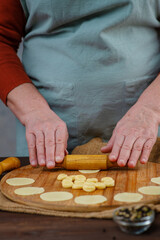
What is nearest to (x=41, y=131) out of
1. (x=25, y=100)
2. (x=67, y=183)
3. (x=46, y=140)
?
(x=46, y=140)

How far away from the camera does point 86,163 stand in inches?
57.6

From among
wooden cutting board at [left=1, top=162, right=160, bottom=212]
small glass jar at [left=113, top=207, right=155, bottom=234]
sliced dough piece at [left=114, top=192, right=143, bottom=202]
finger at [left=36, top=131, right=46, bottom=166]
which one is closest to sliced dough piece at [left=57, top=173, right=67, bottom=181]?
wooden cutting board at [left=1, top=162, right=160, bottom=212]

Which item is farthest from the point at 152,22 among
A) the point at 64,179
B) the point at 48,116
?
the point at 64,179

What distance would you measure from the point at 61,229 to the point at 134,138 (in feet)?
1.86

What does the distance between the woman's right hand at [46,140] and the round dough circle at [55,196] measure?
0.23 metres

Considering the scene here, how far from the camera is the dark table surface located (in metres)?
0.95

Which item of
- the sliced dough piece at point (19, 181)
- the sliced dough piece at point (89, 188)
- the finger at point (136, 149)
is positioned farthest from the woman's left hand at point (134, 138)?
the sliced dough piece at point (19, 181)

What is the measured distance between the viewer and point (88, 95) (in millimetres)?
1717

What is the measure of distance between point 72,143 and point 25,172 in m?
0.39

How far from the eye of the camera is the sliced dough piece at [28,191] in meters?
1.24

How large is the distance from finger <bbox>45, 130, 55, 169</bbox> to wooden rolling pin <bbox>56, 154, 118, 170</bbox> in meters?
0.04

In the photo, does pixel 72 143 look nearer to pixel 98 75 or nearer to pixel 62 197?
pixel 98 75

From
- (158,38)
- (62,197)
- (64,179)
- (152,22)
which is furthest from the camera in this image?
(158,38)

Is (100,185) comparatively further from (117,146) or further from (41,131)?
(41,131)
